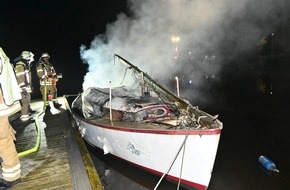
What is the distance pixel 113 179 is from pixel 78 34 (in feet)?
350

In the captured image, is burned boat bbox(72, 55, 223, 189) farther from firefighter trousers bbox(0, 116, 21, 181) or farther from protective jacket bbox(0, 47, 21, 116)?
protective jacket bbox(0, 47, 21, 116)

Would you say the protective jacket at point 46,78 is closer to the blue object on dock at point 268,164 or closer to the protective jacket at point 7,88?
the protective jacket at point 7,88

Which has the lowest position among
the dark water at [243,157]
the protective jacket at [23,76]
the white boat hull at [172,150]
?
the dark water at [243,157]

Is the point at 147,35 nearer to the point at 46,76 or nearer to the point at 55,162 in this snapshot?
the point at 46,76

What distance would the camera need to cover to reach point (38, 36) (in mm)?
88188

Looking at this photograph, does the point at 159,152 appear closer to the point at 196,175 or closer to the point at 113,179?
the point at 196,175

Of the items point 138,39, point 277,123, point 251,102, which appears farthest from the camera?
point 251,102

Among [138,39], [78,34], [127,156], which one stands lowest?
[127,156]

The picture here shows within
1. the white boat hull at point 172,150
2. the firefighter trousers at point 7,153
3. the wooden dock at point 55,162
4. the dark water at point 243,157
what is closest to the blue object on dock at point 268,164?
the dark water at point 243,157

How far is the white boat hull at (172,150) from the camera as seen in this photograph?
5418 mm

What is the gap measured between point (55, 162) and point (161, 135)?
242 centimetres

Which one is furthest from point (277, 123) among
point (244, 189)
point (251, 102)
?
point (244, 189)

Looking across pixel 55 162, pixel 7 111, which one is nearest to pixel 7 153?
pixel 7 111

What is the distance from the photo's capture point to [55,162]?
16.9 feet
